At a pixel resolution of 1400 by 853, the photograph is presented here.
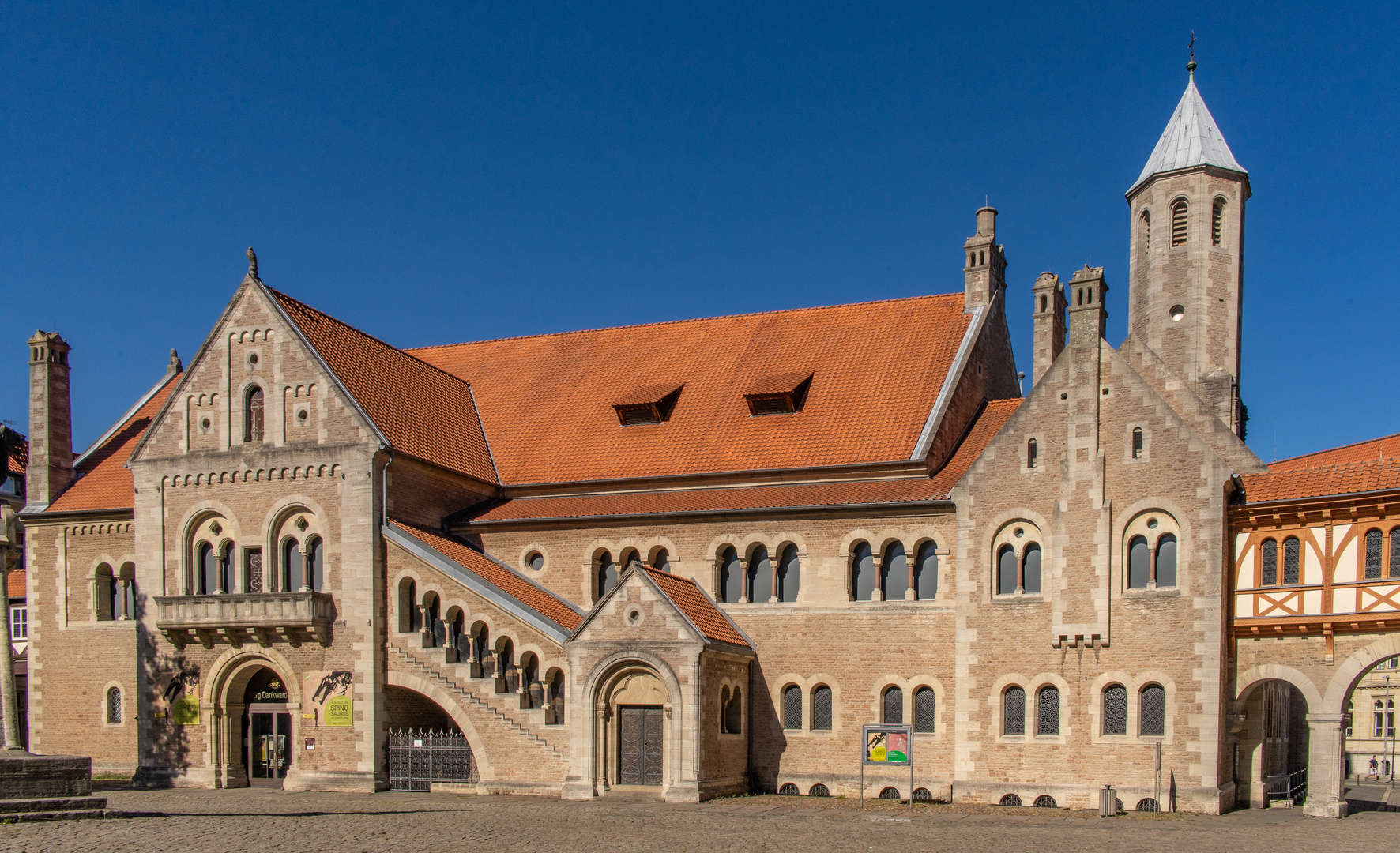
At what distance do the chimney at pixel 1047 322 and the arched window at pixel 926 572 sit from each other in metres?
7.99

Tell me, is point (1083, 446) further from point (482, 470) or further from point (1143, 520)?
point (482, 470)

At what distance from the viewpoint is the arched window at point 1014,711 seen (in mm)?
29219

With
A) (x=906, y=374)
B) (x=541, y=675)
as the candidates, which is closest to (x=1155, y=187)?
(x=906, y=374)

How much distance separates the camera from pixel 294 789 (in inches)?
1272

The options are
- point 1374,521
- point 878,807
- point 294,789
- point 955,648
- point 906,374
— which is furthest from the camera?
point 906,374

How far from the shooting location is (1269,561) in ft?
89.9

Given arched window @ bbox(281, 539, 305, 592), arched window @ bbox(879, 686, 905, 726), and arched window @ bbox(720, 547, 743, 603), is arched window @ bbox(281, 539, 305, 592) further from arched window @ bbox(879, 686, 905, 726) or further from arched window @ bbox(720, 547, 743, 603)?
arched window @ bbox(879, 686, 905, 726)

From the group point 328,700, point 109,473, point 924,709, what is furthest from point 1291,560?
point 109,473

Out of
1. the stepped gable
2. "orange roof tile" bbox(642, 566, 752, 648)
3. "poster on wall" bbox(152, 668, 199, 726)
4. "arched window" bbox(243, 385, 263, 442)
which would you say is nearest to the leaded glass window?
the stepped gable

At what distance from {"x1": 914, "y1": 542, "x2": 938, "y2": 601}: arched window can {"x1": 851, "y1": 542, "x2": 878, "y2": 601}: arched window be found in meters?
1.12

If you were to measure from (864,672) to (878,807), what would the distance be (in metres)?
3.96

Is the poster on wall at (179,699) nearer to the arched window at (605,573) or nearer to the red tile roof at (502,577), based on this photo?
the red tile roof at (502,577)

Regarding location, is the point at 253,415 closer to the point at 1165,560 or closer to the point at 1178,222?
the point at 1165,560

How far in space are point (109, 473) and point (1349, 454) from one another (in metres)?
37.5
